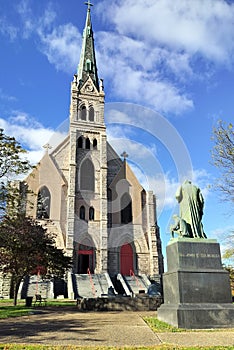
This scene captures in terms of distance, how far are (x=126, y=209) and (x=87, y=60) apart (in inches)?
989

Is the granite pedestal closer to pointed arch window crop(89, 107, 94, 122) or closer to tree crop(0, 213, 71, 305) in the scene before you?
tree crop(0, 213, 71, 305)

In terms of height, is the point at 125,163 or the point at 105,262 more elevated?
the point at 125,163

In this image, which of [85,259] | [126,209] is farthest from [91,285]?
[126,209]

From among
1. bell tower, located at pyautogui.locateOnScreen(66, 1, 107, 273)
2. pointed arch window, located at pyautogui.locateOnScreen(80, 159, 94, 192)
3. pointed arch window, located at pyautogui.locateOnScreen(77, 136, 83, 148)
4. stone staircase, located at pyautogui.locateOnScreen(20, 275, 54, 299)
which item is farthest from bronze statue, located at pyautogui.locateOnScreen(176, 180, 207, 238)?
pointed arch window, located at pyautogui.locateOnScreen(77, 136, 83, 148)

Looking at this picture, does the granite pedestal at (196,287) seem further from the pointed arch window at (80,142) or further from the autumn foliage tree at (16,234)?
the pointed arch window at (80,142)

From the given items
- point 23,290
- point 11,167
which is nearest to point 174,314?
point 11,167

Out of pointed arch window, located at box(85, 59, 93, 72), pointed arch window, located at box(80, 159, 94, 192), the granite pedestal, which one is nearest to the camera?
the granite pedestal

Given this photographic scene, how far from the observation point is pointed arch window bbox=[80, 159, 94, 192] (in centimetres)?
3462

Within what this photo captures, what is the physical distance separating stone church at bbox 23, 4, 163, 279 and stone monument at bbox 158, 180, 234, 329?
21237mm

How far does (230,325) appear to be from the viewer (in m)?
8.02

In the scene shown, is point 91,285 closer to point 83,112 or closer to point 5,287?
point 5,287

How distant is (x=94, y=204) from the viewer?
33.6 meters

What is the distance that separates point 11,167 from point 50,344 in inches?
454

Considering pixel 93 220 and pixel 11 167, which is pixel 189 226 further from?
pixel 93 220
